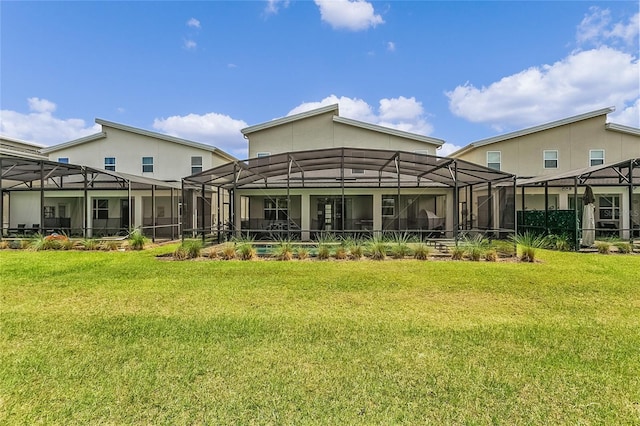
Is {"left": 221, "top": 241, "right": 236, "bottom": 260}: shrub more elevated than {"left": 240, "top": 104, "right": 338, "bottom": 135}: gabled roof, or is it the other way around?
{"left": 240, "top": 104, "right": 338, "bottom": 135}: gabled roof

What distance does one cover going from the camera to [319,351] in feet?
13.2

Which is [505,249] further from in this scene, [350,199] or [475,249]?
[350,199]

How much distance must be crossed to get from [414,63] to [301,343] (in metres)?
15.9

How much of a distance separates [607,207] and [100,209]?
97.5ft

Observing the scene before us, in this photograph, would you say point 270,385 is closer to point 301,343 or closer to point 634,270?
point 301,343

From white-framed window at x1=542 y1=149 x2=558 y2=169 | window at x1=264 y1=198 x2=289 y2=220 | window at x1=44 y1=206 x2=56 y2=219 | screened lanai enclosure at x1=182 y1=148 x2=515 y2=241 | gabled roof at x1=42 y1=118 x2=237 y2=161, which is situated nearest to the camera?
screened lanai enclosure at x1=182 y1=148 x2=515 y2=241

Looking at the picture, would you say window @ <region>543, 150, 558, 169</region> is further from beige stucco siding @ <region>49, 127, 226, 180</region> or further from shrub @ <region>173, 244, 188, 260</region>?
shrub @ <region>173, 244, 188, 260</region>

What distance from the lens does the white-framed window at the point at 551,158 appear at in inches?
794

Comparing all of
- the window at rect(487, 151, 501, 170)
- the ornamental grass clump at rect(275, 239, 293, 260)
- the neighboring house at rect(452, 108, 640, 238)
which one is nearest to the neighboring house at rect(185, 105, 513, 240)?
the window at rect(487, 151, 501, 170)

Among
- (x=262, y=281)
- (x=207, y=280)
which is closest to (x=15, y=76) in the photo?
(x=207, y=280)

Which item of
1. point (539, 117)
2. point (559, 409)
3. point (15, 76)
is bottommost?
point (559, 409)

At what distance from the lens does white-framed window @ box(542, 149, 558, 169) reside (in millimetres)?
20172

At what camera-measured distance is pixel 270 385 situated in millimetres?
3281

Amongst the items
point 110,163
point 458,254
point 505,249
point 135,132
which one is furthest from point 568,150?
point 110,163
